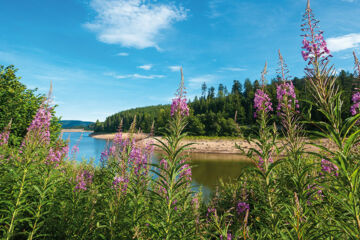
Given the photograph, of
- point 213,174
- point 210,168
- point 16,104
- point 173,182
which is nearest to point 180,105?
point 173,182

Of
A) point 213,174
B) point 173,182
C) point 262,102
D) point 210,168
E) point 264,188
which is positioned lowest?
point 210,168

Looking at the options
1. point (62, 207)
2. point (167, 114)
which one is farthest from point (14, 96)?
point (167, 114)

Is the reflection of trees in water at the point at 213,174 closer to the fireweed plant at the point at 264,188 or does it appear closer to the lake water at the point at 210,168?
the lake water at the point at 210,168

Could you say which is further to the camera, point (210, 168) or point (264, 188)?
point (210, 168)

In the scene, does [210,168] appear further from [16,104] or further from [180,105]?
[180,105]

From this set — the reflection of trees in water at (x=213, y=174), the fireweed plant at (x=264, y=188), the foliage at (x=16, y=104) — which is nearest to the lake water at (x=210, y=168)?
the reflection of trees in water at (x=213, y=174)

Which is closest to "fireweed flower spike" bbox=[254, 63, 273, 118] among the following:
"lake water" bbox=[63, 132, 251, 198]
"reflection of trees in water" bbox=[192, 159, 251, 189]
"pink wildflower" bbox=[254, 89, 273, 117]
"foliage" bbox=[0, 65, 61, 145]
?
"pink wildflower" bbox=[254, 89, 273, 117]

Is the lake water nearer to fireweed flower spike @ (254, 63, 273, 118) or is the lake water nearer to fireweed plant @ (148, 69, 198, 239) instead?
fireweed plant @ (148, 69, 198, 239)

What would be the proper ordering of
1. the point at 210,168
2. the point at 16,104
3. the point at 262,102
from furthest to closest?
1. the point at 210,168
2. the point at 16,104
3. the point at 262,102

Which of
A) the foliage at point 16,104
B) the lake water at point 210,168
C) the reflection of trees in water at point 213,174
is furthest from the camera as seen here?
the reflection of trees in water at point 213,174

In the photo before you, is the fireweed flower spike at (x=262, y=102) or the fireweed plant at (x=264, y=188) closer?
the fireweed plant at (x=264, y=188)

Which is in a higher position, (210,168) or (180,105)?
(180,105)

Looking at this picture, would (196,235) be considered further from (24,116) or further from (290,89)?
(24,116)

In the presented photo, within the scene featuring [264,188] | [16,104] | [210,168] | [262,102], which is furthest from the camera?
[210,168]
